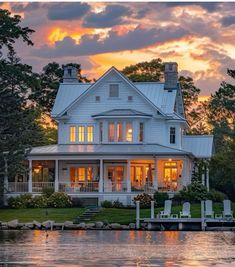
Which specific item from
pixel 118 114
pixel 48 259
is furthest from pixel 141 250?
pixel 118 114

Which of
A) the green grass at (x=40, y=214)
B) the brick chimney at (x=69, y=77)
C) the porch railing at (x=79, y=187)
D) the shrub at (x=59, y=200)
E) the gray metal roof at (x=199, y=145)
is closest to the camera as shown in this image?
the green grass at (x=40, y=214)

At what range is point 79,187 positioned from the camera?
213 feet

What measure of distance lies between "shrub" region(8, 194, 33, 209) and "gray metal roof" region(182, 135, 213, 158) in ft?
53.8

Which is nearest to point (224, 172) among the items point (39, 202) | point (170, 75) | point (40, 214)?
point (170, 75)

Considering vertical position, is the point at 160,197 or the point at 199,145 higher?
the point at 199,145

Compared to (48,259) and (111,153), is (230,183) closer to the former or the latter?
(111,153)

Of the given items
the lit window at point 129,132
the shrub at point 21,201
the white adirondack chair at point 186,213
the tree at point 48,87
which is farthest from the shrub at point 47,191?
the tree at point 48,87

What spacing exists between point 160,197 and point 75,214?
7162 millimetres

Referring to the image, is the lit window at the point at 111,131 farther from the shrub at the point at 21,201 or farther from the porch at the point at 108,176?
the shrub at the point at 21,201

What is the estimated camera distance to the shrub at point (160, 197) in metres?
61.8

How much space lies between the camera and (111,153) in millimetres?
64500

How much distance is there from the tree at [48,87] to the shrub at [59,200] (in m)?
28.9

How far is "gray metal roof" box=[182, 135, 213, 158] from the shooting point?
73.0m

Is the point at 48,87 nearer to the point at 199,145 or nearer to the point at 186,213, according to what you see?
the point at 199,145
